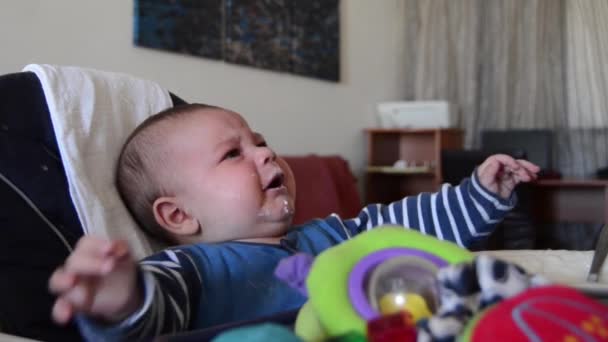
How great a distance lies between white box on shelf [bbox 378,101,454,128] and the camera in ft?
11.5

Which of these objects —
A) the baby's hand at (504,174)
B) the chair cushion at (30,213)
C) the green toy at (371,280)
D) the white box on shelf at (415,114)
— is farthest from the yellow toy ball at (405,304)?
the white box on shelf at (415,114)

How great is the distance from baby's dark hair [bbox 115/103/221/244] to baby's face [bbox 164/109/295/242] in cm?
2

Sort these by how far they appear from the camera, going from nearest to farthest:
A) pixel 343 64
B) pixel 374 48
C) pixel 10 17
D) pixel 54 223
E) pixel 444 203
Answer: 1. pixel 54 223
2. pixel 444 203
3. pixel 10 17
4. pixel 343 64
5. pixel 374 48

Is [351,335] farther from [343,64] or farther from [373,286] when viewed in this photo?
[343,64]

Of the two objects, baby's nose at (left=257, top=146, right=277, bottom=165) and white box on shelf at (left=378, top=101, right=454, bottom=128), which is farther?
white box on shelf at (left=378, top=101, right=454, bottom=128)

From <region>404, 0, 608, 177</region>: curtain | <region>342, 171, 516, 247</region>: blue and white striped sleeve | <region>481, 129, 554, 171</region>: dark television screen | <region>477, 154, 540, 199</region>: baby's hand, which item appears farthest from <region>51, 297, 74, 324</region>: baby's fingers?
<region>404, 0, 608, 177</region>: curtain

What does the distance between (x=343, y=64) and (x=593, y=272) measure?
279cm

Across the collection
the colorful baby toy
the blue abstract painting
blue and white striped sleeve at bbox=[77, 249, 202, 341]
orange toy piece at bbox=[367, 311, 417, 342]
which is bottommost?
blue and white striped sleeve at bbox=[77, 249, 202, 341]

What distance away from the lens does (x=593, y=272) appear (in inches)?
34.1

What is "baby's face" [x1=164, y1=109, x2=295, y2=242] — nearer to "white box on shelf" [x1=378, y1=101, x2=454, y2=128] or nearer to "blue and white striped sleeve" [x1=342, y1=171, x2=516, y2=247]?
"blue and white striped sleeve" [x1=342, y1=171, x2=516, y2=247]

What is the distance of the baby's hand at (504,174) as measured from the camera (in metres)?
0.95

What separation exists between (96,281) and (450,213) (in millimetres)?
668

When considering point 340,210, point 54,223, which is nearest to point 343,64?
point 340,210

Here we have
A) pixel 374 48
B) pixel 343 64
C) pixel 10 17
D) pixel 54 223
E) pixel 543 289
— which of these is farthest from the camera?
pixel 374 48
